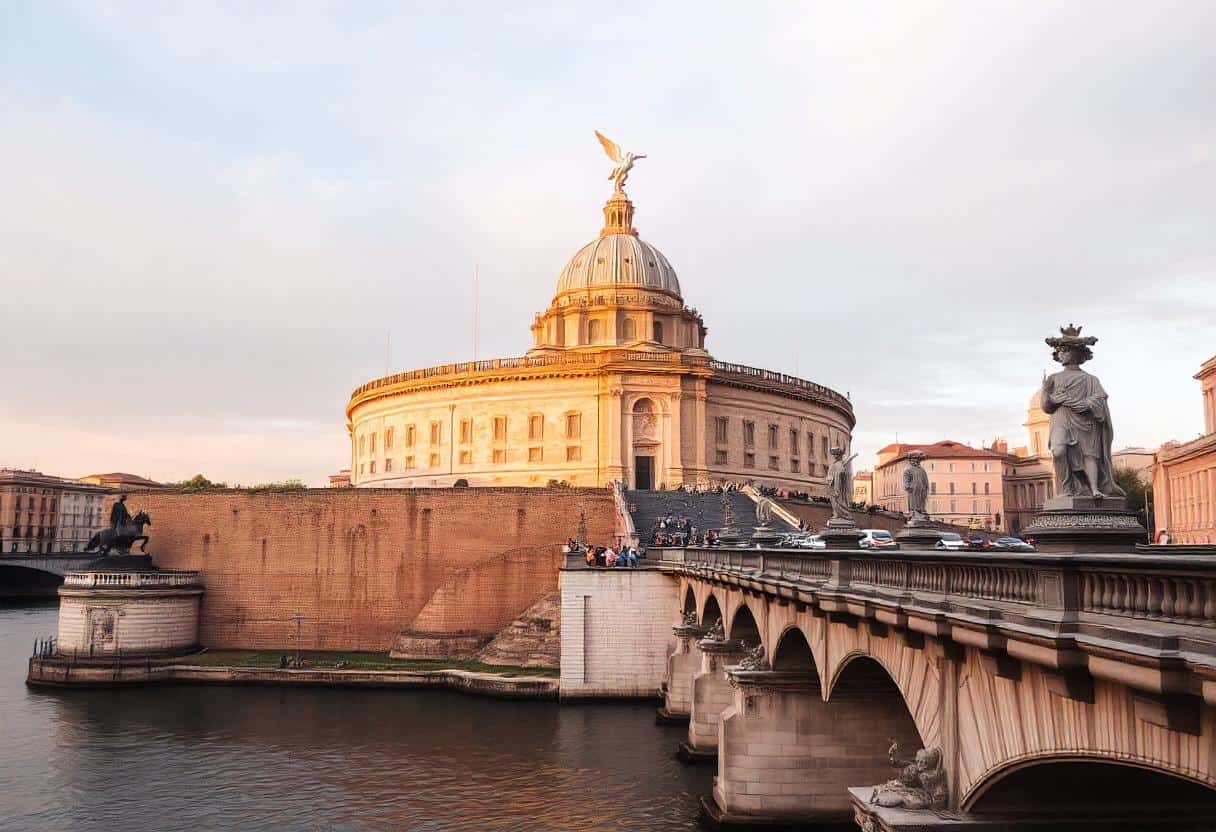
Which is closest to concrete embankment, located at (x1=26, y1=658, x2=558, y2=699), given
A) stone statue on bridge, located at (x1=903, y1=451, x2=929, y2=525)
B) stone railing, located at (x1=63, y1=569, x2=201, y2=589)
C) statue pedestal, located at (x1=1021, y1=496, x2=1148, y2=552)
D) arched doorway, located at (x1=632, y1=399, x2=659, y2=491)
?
stone railing, located at (x1=63, y1=569, x2=201, y2=589)

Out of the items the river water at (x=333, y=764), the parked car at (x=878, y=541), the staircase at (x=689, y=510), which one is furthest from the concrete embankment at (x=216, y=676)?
the parked car at (x=878, y=541)

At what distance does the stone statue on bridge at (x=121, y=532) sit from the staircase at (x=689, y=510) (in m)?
22.8

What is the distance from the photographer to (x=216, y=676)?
147ft

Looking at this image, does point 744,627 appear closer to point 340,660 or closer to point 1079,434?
point 1079,434

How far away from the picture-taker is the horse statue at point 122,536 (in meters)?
50.3

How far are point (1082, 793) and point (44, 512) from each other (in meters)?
135

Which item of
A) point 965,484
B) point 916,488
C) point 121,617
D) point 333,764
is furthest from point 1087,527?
point 965,484

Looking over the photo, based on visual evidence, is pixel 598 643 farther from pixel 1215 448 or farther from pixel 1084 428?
pixel 1084 428

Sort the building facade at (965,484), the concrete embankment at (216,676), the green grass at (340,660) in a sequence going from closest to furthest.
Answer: the green grass at (340,660) < the concrete embankment at (216,676) < the building facade at (965,484)

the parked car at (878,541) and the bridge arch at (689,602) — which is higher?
the parked car at (878,541)

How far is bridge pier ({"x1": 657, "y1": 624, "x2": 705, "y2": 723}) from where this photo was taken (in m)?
34.8

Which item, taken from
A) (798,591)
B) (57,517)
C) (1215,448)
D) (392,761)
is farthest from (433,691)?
(57,517)

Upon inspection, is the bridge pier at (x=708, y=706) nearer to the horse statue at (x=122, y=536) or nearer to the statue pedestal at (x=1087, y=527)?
the statue pedestal at (x=1087, y=527)

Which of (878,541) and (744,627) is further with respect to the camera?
(878,541)
